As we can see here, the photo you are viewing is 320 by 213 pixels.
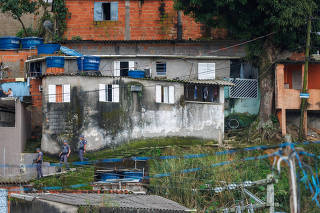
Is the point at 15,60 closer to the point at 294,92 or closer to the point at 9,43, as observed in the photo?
the point at 9,43

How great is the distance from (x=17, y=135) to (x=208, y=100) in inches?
341

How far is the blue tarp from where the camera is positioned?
29.3m

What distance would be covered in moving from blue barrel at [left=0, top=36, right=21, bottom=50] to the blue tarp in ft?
10.4

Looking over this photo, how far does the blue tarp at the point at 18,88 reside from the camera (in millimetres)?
29344

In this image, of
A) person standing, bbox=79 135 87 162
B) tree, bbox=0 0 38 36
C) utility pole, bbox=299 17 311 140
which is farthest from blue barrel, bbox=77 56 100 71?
utility pole, bbox=299 17 311 140

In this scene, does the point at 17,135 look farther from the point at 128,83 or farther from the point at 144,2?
the point at 144,2

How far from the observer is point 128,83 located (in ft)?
92.2

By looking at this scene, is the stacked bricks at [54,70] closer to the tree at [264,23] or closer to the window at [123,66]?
the window at [123,66]

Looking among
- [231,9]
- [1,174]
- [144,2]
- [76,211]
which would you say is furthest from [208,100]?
[76,211]

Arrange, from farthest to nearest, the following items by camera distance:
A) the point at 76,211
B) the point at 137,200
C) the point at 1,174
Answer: the point at 1,174 < the point at 137,200 < the point at 76,211

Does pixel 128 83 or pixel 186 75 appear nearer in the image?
pixel 128 83

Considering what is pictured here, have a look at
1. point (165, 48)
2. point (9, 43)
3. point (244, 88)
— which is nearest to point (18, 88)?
Result: point (9, 43)

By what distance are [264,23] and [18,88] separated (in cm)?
1144

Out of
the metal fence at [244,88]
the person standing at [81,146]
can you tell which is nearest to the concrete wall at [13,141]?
the person standing at [81,146]
